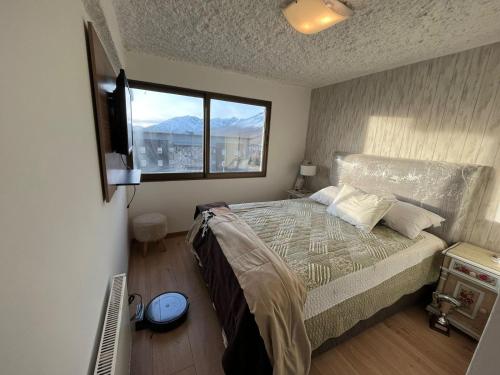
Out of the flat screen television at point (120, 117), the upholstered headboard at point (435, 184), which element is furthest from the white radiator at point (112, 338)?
the upholstered headboard at point (435, 184)

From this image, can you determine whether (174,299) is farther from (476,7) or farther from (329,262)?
(476,7)

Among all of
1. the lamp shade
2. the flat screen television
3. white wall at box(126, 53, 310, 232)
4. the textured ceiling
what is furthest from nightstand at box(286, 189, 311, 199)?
the flat screen television

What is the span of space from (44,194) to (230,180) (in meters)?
2.87

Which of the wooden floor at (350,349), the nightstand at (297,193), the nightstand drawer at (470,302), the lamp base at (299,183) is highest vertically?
the lamp base at (299,183)

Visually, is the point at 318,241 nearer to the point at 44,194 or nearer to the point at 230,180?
the point at 44,194

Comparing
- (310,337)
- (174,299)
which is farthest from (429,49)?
(174,299)

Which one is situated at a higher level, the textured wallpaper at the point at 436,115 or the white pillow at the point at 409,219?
the textured wallpaper at the point at 436,115

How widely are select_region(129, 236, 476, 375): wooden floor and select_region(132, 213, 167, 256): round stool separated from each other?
1.98 ft

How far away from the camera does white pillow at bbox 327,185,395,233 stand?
207 cm

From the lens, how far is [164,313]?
167 centimetres

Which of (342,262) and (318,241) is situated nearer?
(342,262)

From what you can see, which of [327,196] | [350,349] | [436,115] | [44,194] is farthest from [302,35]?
Answer: [350,349]

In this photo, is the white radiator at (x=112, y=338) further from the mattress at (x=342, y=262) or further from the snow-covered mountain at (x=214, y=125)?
the snow-covered mountain at (x=214, y=125)

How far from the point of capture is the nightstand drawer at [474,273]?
5.16 ft
